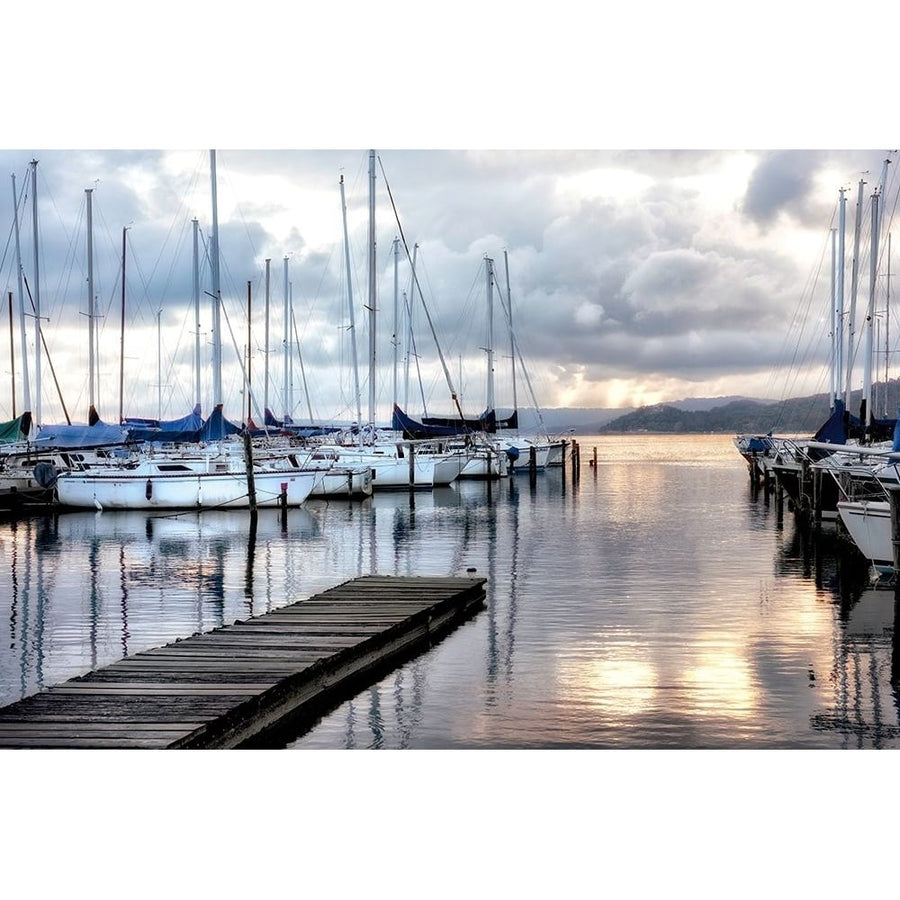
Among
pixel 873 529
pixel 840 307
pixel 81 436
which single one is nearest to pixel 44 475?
pixel 81 436

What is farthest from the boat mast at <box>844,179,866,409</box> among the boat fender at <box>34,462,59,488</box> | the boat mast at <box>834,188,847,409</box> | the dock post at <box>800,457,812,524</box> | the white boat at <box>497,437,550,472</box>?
the boat fender at <box>34,462,59,488</box>

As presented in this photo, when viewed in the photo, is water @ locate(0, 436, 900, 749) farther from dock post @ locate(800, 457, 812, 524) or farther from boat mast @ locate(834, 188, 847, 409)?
boat mast @ locate(834, 188, 847, 409)

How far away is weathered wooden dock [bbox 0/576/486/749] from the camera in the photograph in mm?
9086

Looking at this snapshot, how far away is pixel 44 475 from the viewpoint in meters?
39.6

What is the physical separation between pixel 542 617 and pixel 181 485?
897 inches

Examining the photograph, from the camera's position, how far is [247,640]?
12.5 m

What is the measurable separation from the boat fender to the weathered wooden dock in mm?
26187

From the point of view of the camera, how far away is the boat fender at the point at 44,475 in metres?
39.5

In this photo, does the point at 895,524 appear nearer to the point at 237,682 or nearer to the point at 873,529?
the point at 873,529
